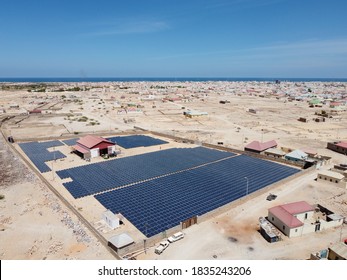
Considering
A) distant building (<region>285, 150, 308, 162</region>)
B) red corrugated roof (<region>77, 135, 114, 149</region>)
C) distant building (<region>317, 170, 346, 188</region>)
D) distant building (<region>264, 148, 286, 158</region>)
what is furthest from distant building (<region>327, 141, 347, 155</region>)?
red corrugated roof (<region>77, 135, 114, 149</region>)

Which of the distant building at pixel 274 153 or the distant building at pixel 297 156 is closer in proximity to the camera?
the distant building at pixel 297 156

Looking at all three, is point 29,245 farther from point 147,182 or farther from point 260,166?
point 260,166

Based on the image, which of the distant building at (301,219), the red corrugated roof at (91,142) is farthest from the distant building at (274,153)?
the red corrugated roof at (91,142)

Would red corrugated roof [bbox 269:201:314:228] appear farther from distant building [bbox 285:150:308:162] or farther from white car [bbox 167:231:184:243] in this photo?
distant building [bbox 285:150:308:162]

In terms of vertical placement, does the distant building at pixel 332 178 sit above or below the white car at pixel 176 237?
above

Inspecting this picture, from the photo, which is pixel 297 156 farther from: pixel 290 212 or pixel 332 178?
pixel 290 212

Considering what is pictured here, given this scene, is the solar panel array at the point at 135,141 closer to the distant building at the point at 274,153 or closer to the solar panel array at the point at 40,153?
the solar panel array at the point at 40,153

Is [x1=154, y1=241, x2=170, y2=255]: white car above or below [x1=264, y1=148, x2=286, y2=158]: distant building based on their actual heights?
below
